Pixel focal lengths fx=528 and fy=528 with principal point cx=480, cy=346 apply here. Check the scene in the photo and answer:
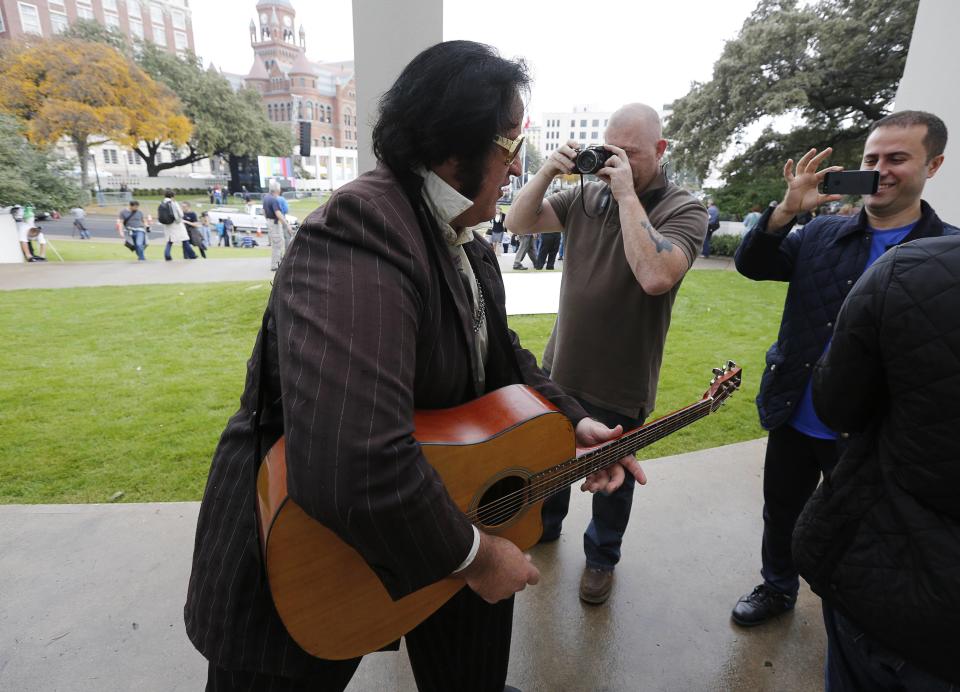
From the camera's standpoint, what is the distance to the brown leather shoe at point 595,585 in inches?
96.9

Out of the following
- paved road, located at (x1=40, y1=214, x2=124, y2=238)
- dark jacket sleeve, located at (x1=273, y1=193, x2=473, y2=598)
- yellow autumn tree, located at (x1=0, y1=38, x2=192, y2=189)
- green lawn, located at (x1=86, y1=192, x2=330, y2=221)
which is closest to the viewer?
dark jacket sleeve, located at (x1=273, y1=193, x2=473, y2=598)

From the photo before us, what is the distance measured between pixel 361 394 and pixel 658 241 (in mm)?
1627

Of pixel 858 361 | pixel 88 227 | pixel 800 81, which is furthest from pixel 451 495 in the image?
pixel 88 227

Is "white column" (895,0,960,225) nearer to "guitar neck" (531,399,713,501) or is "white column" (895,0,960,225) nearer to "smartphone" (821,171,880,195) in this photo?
"smartphone" (821,171,880,195)

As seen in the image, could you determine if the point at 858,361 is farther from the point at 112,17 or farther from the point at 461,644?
the point at 112,17

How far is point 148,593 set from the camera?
2387 mm

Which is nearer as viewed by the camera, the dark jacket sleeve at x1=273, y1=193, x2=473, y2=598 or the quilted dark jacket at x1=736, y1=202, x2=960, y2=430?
the dark jacket sleeve at x1=273, y1=193, x2=473, y2=598

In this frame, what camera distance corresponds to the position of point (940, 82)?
3.40m

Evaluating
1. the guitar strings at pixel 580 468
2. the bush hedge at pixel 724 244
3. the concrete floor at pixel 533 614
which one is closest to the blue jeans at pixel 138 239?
the concrete floor at pixel 533 614

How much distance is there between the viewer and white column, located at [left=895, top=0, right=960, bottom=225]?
11.0 feet

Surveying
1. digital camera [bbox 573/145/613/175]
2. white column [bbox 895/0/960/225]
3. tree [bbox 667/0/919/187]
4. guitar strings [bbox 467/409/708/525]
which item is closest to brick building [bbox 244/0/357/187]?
tree [bbox 667/0/919/187]

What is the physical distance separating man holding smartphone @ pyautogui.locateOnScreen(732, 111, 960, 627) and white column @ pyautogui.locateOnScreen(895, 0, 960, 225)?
1812 millimetres

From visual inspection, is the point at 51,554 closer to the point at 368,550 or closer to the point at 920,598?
the point at 368,550

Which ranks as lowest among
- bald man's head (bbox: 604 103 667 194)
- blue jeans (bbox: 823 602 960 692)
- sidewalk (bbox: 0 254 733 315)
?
sidewalk (bbox: 0 254 733 315)
